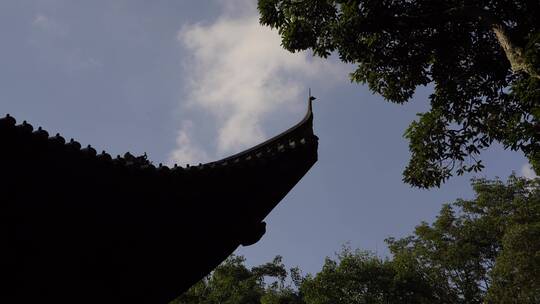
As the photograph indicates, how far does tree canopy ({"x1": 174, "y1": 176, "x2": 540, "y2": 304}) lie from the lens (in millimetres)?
25594

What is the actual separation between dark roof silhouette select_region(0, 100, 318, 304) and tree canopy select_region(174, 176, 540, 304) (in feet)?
78.2

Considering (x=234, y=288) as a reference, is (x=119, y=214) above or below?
below

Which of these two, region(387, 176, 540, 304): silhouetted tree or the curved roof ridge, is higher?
region(387, 176, 540, 304): silhouetted tree

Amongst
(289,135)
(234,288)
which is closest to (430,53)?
(289,135)

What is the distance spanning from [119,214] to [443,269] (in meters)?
34.0

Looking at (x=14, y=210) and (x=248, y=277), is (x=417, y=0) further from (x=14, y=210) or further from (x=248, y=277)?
(x=248, y=277)

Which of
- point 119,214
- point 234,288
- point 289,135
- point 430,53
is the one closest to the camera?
point 119,214

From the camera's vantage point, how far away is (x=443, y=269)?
1347 inches

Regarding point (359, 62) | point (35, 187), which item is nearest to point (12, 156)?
point (35, 187)

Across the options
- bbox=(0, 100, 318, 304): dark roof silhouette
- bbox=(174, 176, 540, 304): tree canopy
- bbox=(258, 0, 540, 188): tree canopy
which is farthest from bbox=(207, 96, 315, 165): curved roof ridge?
bbox=(174, 176, 540, 304): tree canopy

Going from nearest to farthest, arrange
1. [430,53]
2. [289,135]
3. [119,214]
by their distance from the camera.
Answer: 1. [119,214]
2. [289,135]
3. [430,53]

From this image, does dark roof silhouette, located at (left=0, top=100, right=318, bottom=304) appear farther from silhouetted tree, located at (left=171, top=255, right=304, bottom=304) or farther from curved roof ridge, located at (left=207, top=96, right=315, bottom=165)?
silhouetted tree, located at (left=171, top=255, right=304, bottom=304)

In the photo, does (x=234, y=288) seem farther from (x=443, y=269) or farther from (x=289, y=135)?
(x=289, y=135)

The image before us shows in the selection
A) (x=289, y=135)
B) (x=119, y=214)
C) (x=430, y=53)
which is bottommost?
(x=119, y=214)
